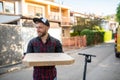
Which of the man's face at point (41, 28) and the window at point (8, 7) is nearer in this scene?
the man's face at point (41, 28)

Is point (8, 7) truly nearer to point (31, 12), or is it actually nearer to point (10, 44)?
point (31, 12)

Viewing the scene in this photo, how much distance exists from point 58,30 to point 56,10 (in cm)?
2099

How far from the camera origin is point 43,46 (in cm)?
432

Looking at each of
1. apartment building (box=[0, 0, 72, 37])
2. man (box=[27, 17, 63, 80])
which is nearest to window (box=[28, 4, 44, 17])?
apartment building (box=[0, 0, 72, 37])

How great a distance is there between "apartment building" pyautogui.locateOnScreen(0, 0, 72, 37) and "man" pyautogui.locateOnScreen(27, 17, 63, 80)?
18.7 meters

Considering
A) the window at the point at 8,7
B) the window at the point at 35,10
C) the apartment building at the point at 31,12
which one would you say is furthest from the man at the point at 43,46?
the window at the point at 35,10

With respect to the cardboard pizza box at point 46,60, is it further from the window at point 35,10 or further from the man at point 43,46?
the window at point 35,10

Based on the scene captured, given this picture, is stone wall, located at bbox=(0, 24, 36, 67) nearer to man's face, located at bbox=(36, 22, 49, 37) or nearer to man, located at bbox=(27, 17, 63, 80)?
man, located at bbox=(27, 17, 63, 80)

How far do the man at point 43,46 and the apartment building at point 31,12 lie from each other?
18666 mm

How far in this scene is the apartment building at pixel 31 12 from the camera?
23487 millimetres

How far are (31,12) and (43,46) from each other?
32244mm

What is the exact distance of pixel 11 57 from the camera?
1473cm

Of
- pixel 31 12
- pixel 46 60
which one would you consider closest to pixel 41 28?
pixel 46 60

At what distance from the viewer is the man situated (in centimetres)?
418
